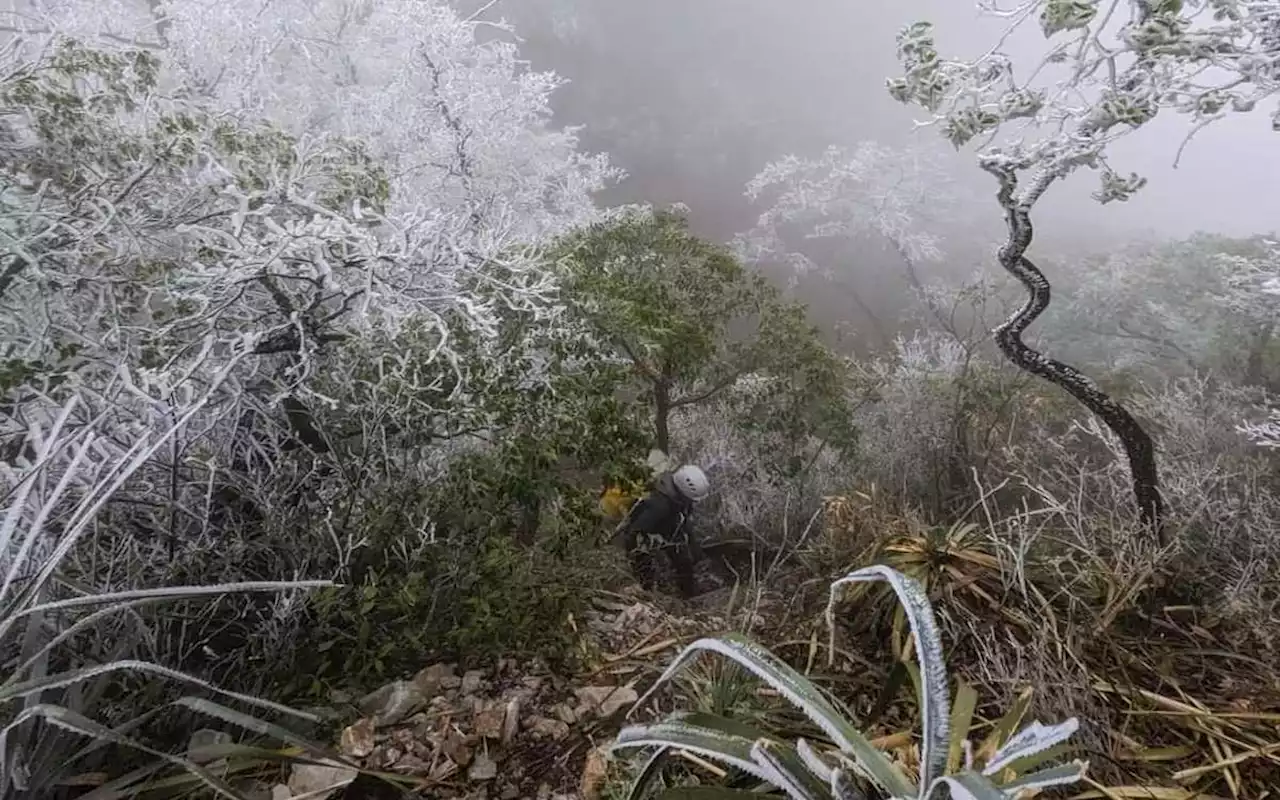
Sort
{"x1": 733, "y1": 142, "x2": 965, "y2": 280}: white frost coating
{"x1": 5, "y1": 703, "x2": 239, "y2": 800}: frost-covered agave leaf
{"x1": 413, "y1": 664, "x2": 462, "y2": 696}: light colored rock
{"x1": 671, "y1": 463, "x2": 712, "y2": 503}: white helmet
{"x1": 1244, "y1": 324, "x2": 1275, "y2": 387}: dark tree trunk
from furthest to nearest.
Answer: {"x1": 733, "y1": 142, "x2": 965, "y2": 280}: white frost coating
{"x1": 1244, "y1": 324, "x2": 1275, "y2": 387}: dark tree trunk
{"x1": 671, "y1": 463, "x2": 712, "y2": 503}: white helmet
{"x1": 413, "y1": 664, "x2": 462, "y2": 696}: light colored rock
{"x1": 5, "y1": 703, "x2": 239, "y2": 800}: frost-covered agave leaf

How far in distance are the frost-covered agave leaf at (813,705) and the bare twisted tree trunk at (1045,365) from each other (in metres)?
1.91

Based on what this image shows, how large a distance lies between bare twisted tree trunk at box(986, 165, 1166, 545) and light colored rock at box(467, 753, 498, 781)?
6.97 feet

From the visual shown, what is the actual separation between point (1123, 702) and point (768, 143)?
17.5 metres

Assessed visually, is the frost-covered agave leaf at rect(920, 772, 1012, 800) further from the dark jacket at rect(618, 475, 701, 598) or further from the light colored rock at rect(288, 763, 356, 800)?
the dark jacket at rect(618, 475, 701, 598)

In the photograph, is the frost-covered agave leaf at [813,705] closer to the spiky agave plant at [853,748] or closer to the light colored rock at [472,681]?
the spiky agave plant at [853,748]

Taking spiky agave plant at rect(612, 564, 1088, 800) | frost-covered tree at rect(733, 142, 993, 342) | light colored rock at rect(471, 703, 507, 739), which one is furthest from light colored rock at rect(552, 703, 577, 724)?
frost-covered tree at rect(733, 142, 993, 342)

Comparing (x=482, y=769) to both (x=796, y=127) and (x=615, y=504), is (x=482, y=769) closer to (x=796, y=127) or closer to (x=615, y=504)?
(x=615, y=504)

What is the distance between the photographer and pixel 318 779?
1.32 m

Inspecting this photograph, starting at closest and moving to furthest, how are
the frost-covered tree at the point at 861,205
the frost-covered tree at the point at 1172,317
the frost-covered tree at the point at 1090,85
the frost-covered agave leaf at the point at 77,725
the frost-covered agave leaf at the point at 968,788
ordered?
the frost-covered agave leaf at the point at 968,788 < the frost-covered agave leaf at the point at 77,725 < the frost-covered tree at the point at 1090,85 < the frost-covered tree at the point at 1172,317 < the frost-covered tree at the point at 861,205

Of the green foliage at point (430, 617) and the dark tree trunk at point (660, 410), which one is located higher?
the green foliage at point (430, 617)

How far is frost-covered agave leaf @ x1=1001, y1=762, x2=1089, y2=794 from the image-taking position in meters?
0.79

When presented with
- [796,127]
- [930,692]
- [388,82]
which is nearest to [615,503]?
[930,692]

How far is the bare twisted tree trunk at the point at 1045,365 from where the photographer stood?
2.37m

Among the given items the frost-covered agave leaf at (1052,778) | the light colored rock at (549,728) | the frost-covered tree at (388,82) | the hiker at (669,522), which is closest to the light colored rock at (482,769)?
the light colored rock at (549,728)
